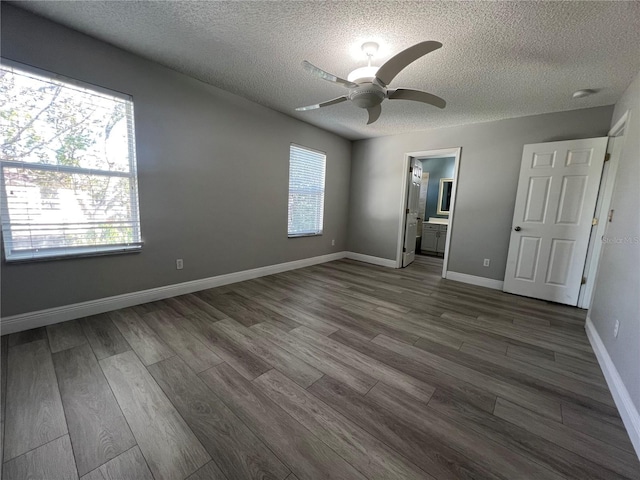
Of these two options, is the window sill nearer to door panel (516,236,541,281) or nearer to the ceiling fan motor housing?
the ceiling fan motor housing

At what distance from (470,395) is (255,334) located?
1.67 metres

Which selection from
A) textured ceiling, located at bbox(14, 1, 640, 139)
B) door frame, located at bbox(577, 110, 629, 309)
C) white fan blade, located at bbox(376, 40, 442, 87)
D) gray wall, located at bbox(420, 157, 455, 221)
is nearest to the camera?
white fan blade, located at bbox(376, 40, 442, 87)

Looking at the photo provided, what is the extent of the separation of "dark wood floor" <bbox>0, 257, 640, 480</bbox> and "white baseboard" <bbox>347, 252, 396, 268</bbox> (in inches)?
86.1

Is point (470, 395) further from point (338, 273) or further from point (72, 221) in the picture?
point (72, 221)

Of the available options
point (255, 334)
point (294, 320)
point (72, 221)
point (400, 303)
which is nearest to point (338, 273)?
point (400, 303)

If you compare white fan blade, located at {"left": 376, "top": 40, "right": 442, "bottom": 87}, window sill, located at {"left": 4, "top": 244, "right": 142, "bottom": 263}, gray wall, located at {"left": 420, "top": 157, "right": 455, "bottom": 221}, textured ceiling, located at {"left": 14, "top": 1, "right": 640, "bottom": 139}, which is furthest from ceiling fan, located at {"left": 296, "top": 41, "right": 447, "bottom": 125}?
gray wall, located at {"left": 420, "top": 157, "right": 455, "bottom": 221}

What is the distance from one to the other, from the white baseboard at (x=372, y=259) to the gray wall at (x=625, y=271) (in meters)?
2.69

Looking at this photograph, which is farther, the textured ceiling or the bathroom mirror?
the bathroom mirror

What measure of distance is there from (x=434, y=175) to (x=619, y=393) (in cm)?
564

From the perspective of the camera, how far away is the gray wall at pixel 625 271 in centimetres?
152

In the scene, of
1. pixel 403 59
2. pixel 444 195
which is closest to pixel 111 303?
pixel 403 59

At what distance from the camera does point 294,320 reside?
247 centimetres

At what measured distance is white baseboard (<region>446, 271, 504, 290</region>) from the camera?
3662 millimetres

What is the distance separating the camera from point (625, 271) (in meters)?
1.78
